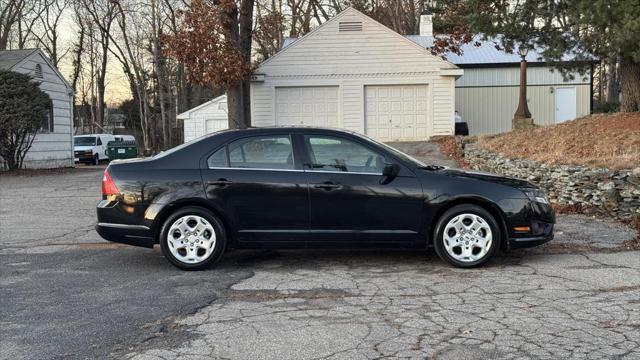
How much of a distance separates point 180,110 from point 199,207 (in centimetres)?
4720

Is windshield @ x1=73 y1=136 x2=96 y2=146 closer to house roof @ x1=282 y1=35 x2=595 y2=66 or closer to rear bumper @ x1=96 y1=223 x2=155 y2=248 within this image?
house roof @ x1=282 y1=35 x2=595 y2=66

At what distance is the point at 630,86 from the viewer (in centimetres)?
1480

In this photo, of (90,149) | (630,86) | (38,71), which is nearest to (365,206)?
(630,86)

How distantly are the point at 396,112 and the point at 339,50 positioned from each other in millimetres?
3144

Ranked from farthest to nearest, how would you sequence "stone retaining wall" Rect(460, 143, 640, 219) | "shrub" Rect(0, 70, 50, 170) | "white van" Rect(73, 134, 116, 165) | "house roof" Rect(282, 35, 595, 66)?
"white van" Rect(73, 134, 116, 165) → "house roof" Rect(282, 35, 595, 66) → "shrub" Rect(0, 70, 50, 170) → "stone retaining wall" Rect(460, 143, 640, 219)

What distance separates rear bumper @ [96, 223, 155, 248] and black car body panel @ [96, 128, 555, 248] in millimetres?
11

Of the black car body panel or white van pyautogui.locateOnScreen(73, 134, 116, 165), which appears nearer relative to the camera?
the black car body panel

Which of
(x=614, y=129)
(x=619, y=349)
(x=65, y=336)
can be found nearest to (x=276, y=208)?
(x=65, y=336)

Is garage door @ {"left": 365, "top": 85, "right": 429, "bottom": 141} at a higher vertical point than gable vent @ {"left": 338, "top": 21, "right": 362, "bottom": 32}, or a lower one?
lower

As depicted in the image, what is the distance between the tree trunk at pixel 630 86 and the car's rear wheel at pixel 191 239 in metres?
11.4

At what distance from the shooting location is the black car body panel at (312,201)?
684cm

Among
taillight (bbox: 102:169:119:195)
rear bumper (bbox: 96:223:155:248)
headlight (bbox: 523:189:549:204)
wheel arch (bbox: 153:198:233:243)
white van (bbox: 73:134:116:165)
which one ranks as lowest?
rear bumper (bbox: 96:223:155:248)

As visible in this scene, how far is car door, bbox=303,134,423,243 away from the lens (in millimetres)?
6832

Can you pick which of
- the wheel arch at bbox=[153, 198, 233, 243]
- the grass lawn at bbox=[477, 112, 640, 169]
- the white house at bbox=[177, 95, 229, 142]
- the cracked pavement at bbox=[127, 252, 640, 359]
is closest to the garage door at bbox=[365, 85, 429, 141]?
the grass lawn at bbox=[477, 112, 640, 169]
